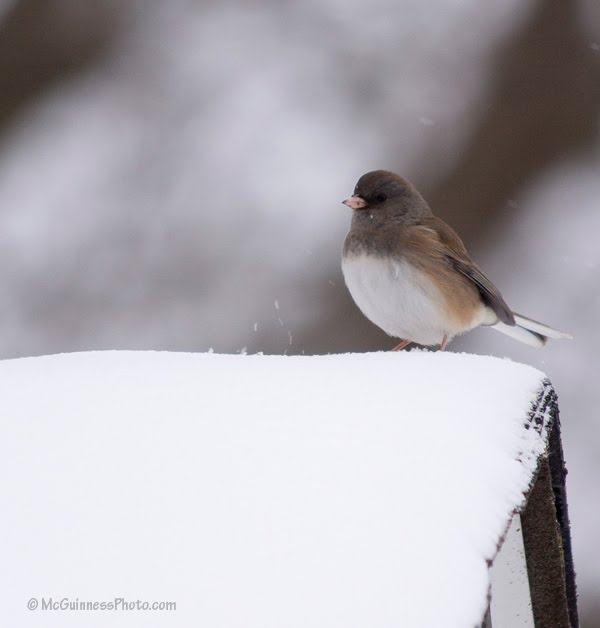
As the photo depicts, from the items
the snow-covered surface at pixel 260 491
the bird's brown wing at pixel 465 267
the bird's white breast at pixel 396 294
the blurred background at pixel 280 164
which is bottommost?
the snow-covered surface at pixel 260 491

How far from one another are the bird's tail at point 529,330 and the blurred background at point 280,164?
1627mm

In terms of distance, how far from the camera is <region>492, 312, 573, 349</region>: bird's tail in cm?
376

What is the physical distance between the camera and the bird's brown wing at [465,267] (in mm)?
3486

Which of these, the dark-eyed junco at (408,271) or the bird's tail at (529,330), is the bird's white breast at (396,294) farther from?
the bird's tail at (529,330)

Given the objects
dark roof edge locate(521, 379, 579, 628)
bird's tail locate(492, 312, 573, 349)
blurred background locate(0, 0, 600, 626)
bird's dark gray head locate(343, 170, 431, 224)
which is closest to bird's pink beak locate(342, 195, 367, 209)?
bird's dark gray head locate(343, 170, 431, 224)

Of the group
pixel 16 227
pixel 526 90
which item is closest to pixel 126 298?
pixel 16 227

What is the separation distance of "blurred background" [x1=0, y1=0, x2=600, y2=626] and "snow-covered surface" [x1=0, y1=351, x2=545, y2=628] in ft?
12.3

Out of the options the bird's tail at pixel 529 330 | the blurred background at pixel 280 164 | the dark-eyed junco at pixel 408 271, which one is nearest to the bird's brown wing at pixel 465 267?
the dark-eyed junco at pixel 408 271

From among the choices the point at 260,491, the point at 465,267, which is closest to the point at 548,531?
the point at 260,491

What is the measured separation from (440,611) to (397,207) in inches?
101

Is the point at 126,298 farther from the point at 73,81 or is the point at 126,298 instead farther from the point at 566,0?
the point at 566,0

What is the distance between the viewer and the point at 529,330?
3850 millimetres

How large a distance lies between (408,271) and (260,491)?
2.07 meters

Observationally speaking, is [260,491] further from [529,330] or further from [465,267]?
[529,330]
